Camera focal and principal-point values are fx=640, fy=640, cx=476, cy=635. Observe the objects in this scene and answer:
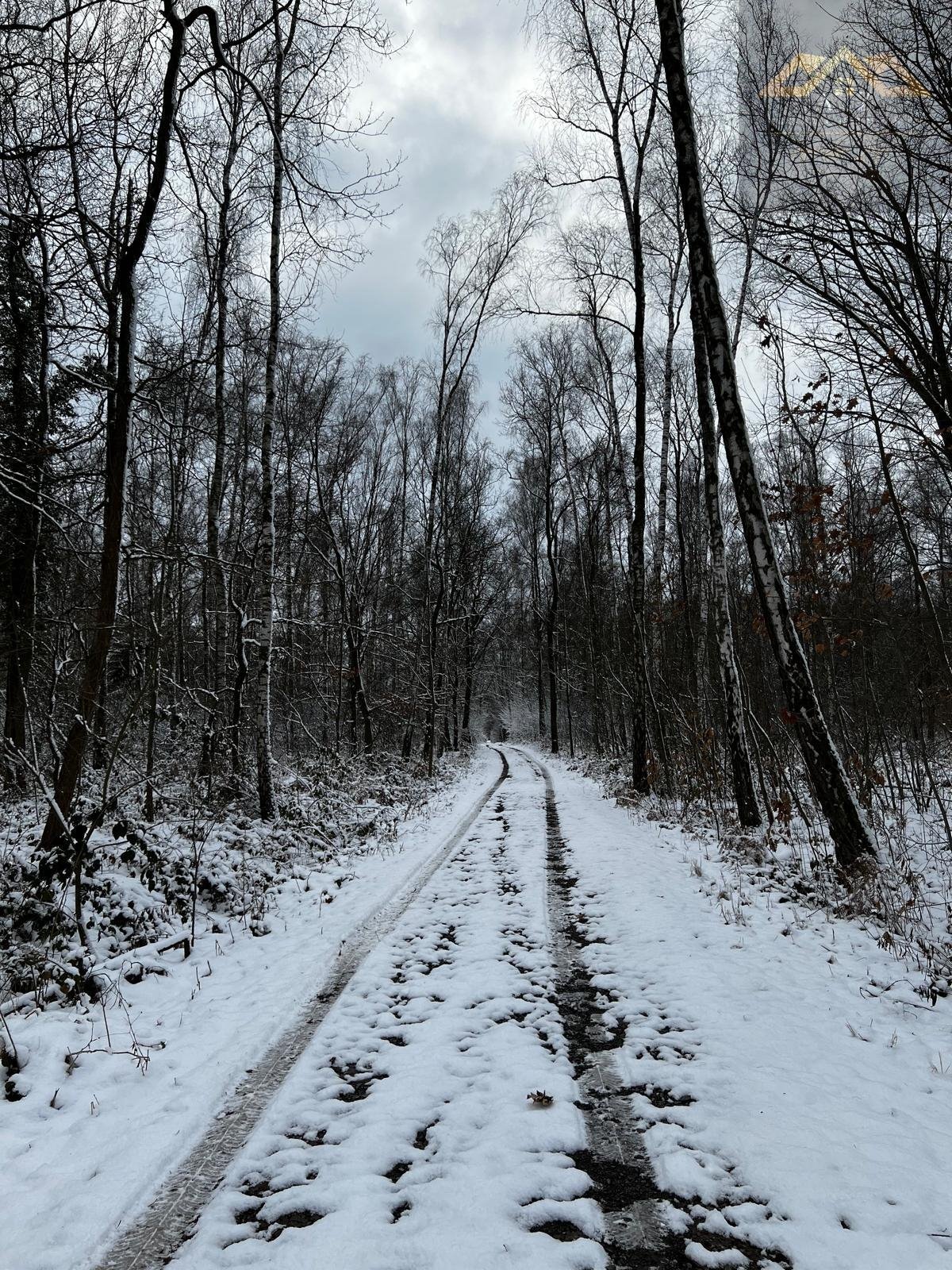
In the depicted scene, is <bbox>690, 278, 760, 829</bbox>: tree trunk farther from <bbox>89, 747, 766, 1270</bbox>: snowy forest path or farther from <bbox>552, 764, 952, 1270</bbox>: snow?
<bbox>89, 747, 766, 1270</bbox>: snowy forest path

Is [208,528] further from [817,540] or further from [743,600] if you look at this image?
[743,600]

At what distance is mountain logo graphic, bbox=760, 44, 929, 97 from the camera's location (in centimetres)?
565

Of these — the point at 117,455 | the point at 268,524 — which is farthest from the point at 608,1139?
the point at 268,524

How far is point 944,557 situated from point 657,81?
1040 cm

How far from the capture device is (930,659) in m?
9.17

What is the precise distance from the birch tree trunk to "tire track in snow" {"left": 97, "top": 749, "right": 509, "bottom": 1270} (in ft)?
14.9

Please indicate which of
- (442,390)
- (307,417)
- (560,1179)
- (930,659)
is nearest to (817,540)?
(930,659)

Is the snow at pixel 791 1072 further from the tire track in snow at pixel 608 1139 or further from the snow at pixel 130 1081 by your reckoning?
the snow at pixel 130 1081

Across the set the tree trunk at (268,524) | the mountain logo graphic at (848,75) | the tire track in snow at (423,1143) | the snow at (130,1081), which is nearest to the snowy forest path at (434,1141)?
the tire track in snow at (423,1143)

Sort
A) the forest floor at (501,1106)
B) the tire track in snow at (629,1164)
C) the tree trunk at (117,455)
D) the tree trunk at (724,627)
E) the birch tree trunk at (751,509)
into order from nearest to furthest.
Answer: the tire track in snow at (629,1164)
the forest floor at (501,1106)
the tree trunk at (117,455)
the birch tree trunk at (751,509)
the tree trunk at (724,627)

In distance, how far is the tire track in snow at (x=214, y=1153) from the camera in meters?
2.27

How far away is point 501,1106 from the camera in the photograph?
3.04 m

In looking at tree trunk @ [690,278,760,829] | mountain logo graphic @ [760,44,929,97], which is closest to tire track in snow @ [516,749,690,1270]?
tree trunk @ [690,278,760,829]

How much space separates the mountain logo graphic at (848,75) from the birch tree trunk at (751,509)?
3.60 ft
